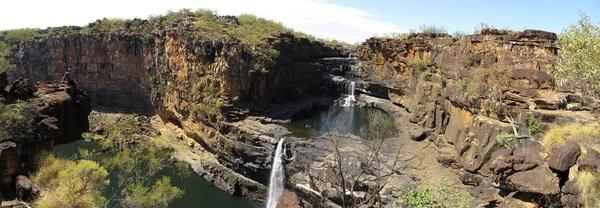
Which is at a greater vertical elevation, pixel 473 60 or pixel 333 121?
→ pixel 473 60

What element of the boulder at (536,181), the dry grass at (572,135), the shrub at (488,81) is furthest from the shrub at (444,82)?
the boulder at (536,181)

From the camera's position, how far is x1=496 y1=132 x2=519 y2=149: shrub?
17.5 metres

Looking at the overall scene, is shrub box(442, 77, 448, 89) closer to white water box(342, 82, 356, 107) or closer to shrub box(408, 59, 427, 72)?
shrub box(408, 59, 427, 72)

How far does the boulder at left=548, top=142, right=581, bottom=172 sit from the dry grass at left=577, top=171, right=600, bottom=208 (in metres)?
1.13

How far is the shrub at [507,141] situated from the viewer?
17469 millimetres

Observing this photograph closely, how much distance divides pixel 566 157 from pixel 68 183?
61.1 ft

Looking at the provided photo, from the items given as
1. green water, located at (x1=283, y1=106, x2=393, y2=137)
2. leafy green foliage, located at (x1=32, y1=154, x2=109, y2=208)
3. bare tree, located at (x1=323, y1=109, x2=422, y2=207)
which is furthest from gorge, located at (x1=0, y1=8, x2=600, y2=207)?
leafy green foliage, located at (x1=32, y1=154, x2=109, y2=208)

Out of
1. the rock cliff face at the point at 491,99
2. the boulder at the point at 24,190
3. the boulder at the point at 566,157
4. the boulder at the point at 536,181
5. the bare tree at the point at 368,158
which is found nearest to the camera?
the boulder at the point at 566,157

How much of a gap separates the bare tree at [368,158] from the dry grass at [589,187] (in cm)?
636

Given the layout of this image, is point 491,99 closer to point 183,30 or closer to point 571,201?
point 571,201

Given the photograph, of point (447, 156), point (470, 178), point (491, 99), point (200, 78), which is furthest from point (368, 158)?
point (200, 78)

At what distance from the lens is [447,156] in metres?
23.2

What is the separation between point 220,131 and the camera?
3266 cm

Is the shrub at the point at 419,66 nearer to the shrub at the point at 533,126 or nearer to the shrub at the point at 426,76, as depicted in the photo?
the shrub at the point at 426,76
